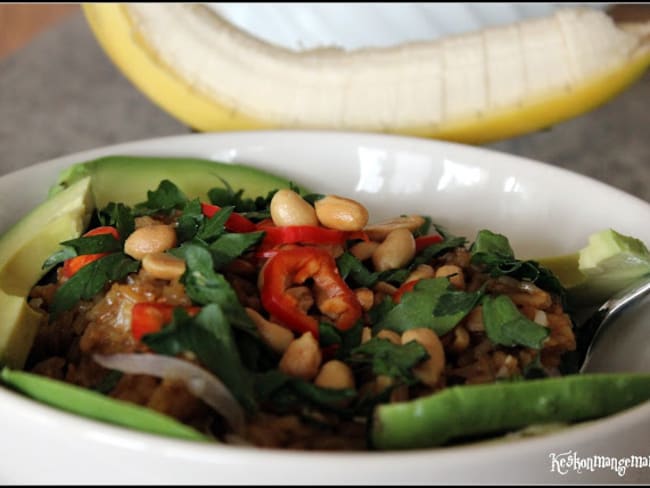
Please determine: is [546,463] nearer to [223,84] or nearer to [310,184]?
[310,184]

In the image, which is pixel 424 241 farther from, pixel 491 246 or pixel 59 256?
pixel 59 256

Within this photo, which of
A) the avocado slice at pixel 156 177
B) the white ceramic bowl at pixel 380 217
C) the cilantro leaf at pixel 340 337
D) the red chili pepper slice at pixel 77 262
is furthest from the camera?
the avocado slice at pixel 156 177

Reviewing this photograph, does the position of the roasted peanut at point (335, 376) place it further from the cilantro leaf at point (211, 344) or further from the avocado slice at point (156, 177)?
the avocado slice at point (156, 177)

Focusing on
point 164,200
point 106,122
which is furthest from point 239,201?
point 106,122

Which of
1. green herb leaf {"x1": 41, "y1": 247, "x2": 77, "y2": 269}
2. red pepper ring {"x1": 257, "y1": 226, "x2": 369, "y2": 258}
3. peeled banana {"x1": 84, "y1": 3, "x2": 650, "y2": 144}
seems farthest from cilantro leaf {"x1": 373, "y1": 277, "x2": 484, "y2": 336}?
peeled banana {"x1": 84, "y1": 3, "x2": 650, "y2": 144}

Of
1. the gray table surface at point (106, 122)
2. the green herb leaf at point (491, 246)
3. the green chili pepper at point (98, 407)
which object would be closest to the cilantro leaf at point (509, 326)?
the green herb leaf at point (491, 246)

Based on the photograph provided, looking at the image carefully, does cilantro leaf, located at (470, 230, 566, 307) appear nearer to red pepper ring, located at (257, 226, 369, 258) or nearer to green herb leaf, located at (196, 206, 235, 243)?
red pepper ring, located at (257, 226, 369, 258)

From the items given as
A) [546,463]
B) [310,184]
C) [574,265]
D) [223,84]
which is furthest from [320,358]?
[223,84]
